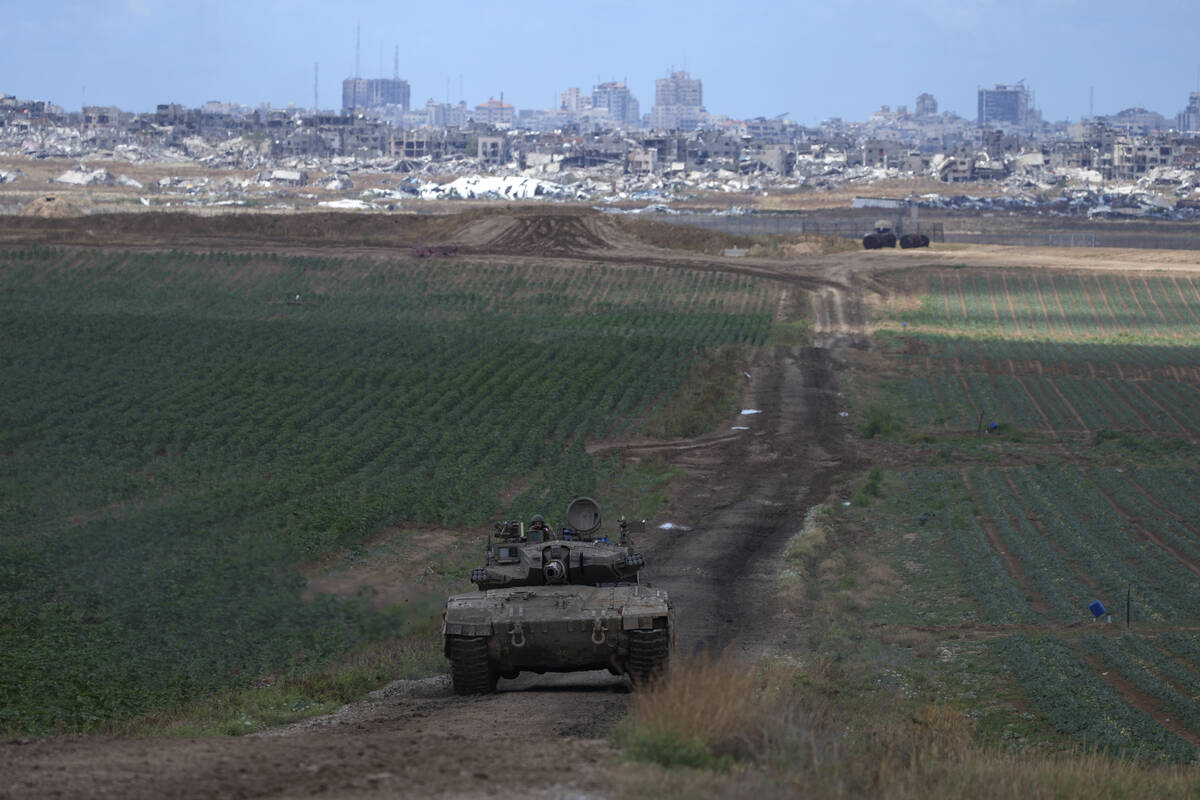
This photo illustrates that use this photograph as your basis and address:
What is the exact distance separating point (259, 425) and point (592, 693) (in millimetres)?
25218

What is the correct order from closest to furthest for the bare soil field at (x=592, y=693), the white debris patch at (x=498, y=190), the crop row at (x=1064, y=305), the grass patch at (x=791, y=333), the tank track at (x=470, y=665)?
1. the bare soil field at (x=592, y=693)
2. the tank track at (x=470, y=665)
3. the grass patch at (x=791, y=333)
4. the crop row at (x=1064, y=305)
5. the white debris patch at (x=498, y=190)

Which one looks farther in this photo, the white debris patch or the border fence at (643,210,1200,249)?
the white debris patch

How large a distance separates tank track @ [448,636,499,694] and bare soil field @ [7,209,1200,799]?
0.95ft

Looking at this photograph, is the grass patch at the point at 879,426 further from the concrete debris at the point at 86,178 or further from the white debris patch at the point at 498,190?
the concrete debris at the point at 86,178

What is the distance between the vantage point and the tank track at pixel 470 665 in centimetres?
1766

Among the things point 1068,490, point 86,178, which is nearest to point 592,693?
point 1068,490

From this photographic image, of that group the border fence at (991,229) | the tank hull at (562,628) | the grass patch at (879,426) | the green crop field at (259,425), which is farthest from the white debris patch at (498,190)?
the tank hull at (562,628)

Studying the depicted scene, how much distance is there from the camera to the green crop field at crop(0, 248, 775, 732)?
21656mm

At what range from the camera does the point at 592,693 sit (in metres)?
18.0

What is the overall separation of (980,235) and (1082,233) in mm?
8865

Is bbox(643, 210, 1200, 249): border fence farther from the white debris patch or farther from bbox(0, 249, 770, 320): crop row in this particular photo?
bbox(0, 249, 770, 320): crop row

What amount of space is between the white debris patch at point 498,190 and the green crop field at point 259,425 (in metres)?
93.0

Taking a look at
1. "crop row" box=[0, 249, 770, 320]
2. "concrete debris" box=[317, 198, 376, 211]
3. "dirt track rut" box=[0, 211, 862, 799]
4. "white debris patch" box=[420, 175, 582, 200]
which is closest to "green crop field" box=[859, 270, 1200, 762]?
"dirt track rut" box=[0, 211, 862, 799]

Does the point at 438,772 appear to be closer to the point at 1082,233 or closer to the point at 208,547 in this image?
the point at 208,547
